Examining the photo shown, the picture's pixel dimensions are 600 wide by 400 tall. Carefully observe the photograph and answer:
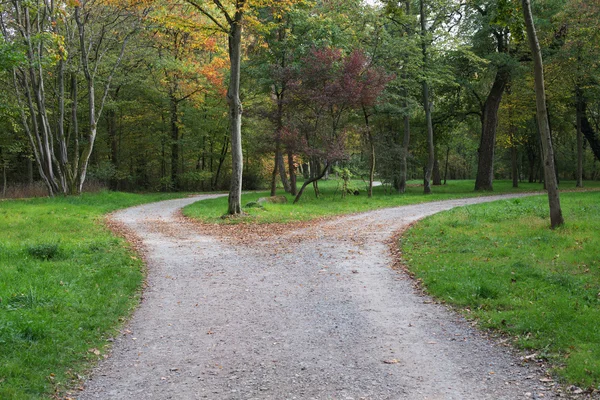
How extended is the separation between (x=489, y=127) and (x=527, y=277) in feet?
76.5

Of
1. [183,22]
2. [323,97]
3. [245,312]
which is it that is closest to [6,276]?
[245,312]

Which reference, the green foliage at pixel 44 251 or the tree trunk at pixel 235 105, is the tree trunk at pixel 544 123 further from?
the green foliage at pixel 44 251

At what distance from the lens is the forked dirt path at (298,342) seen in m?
4.09

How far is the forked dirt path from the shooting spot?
4090mm

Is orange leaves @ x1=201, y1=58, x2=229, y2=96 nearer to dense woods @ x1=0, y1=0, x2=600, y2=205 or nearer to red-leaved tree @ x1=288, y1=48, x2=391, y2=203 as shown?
dense woods @ x1=0, y1=0, x2=600, y2=205

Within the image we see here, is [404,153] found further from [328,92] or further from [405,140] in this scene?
[328,92]

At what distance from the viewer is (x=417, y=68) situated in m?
24.3

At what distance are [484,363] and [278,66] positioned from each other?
18314 millimetres

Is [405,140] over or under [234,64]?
under

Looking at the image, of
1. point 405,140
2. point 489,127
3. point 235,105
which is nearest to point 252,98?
point 405,140

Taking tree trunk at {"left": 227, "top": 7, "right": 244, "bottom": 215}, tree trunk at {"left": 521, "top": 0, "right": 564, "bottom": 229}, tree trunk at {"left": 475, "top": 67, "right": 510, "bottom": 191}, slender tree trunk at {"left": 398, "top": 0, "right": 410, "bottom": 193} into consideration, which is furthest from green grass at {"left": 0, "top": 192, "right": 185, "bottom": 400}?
tree trunk at {"left": 475, "top": 67, "right": 510, "bottom": 191}

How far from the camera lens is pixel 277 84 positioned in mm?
22016

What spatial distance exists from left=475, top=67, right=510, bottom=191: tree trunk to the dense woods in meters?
0.09

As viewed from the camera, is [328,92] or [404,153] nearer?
[328,92]
